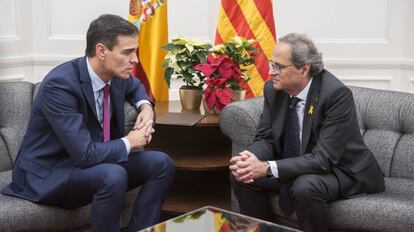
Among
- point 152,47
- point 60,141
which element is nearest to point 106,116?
point 60,141

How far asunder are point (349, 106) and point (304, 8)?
5.47 feet

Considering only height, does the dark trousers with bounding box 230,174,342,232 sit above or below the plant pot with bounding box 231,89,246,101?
below

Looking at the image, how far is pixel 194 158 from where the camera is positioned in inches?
119

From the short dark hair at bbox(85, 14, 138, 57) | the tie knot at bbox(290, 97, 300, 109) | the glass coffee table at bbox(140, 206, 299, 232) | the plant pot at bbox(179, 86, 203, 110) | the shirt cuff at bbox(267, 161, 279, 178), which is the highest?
the short dark hair at bbox(85, 14, 138, 57)

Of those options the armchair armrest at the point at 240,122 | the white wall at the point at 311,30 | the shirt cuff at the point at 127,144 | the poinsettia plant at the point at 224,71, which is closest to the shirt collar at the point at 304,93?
the armchair armrest at the point at 240,122

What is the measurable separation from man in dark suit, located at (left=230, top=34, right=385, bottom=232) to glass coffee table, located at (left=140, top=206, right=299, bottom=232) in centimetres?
28

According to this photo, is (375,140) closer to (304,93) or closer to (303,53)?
(304,93)

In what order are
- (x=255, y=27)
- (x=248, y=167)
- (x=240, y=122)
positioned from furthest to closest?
(x=255, y=27), (x=240, y=122), (x=248, y=167)

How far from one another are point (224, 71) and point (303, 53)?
586 mm

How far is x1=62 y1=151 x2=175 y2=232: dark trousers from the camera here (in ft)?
7.48

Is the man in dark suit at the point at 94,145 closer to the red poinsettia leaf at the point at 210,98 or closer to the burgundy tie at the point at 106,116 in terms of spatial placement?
the burgundy tie at the point at 106,116

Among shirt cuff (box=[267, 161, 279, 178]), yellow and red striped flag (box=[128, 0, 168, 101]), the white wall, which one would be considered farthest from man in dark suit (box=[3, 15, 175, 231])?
the white wall

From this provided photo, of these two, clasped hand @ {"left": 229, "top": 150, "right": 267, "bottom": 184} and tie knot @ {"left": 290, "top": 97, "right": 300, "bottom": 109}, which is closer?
clasped hand @ {"left": 229, "top": 150, "right": 267, "bottom": 184}

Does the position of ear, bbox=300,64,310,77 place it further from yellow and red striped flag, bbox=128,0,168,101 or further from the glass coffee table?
yellow and red striped flag, bbox=128,0,168,101
